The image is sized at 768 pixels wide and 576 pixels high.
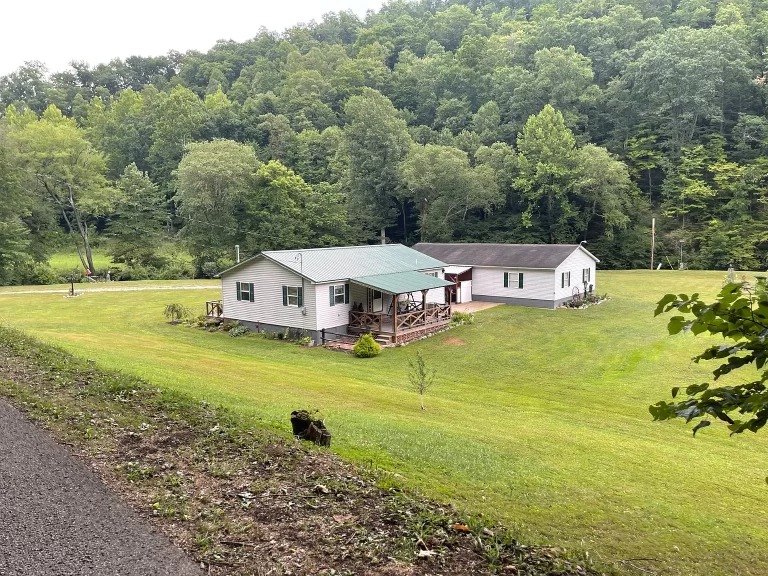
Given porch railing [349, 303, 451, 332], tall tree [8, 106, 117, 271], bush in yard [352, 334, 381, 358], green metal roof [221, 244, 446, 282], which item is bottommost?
bush in yard [352, 334, 381, 358]

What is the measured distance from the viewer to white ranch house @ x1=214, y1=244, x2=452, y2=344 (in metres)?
23.9

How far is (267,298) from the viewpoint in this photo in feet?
83.0

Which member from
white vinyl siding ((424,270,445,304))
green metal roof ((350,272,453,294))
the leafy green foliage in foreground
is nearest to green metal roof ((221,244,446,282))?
white vinyl siding ((424,270,445,304))

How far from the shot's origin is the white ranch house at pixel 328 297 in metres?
23.9

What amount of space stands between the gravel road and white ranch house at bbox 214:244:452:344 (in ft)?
56.0

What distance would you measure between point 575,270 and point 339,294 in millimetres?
16150

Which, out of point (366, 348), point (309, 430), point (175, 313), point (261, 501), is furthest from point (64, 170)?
point (261, 501)

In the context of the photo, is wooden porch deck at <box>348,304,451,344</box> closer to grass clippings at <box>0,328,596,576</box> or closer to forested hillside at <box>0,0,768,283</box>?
grass clippings at <box>0,328,596,576</box>

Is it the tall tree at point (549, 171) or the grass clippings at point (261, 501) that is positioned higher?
the tall tree at point (549, 171)

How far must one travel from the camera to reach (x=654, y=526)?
6.99 m

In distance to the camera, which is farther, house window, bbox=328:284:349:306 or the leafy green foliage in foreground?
house window, bbox=328:284:349:306

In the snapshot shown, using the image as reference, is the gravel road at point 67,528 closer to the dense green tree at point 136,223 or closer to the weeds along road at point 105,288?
the weeds along road at point 105,288

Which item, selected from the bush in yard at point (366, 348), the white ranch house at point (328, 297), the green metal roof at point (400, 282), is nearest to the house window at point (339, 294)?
the white ranch house at point (328, 297)

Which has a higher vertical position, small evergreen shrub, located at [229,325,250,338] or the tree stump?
the tree stump
